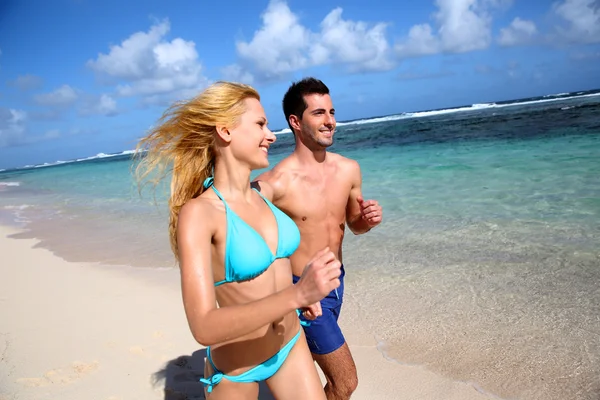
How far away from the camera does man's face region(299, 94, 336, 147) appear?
358cm

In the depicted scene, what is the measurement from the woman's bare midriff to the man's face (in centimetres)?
142

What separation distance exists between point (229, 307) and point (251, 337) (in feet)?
2.06

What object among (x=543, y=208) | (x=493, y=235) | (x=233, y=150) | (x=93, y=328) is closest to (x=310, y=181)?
(x=233, y=150)

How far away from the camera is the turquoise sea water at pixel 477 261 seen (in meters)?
3.77

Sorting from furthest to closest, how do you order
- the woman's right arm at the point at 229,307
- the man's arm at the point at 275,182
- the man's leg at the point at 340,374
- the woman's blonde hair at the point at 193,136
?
the man's arm at the point at 275,182 < the man's leg at the point at 340,374 < the woman's blonde hair at the point at 193,136 < the woman's right arm at the point at 229,307

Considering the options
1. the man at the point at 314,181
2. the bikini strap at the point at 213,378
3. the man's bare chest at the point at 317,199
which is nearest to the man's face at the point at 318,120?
the man at the point at 314,181

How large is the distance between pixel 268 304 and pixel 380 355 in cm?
262

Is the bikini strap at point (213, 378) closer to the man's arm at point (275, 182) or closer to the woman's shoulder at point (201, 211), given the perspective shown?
the woman's shoulder at point (201, 211)

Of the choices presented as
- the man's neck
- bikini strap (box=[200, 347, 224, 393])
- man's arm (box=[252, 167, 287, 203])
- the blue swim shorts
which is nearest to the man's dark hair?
the man's neck

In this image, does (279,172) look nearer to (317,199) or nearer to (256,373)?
(317,199)

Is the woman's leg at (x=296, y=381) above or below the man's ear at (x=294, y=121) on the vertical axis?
below

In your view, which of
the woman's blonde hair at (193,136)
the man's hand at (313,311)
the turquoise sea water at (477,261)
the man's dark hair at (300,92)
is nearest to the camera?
the woman's blonde hair at (193,136)

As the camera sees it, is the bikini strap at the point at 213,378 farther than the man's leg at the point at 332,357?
No

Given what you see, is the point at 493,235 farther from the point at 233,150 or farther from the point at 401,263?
the point at 233,150
